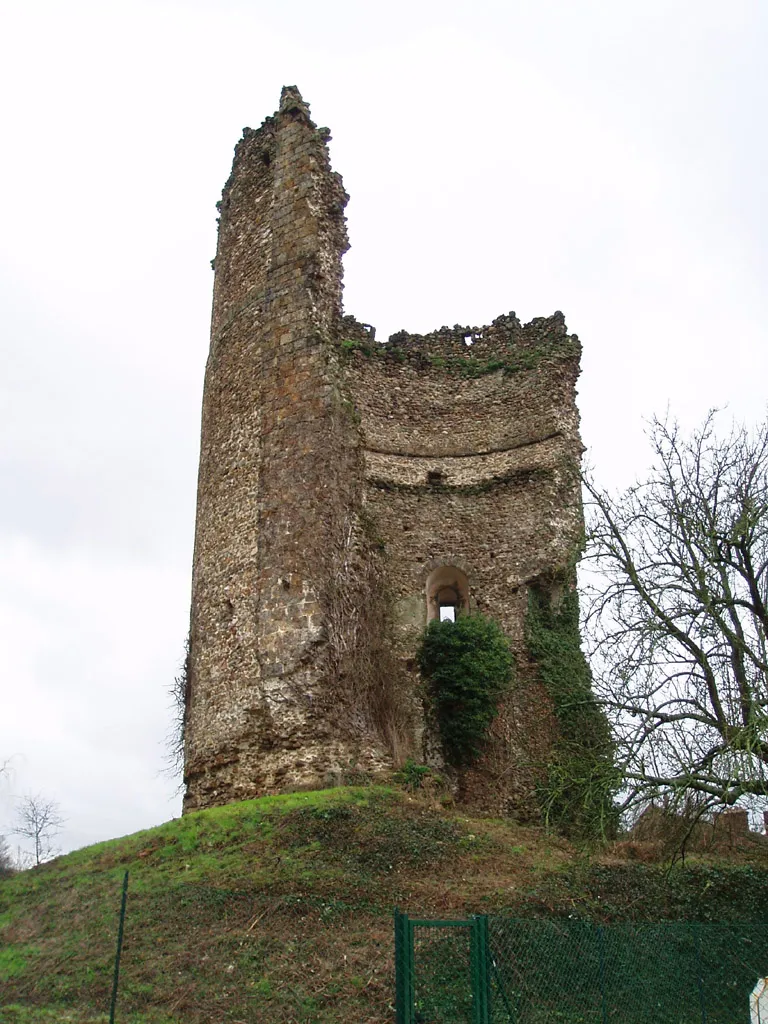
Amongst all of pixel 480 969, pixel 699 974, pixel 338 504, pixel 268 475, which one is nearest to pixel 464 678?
pixel 338 504

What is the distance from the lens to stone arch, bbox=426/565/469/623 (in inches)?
768

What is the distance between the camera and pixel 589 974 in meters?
8.78

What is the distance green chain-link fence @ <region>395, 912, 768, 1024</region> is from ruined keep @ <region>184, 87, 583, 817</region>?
5014mm

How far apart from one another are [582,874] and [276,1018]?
4.89 metres

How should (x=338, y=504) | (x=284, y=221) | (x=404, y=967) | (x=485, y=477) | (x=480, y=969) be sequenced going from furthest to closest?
1. (x=485, y=477)
2. (x=284, y=221)
3. (x=338, y=504)
4. (x=480, y=969)
5. (x=404, y=967)

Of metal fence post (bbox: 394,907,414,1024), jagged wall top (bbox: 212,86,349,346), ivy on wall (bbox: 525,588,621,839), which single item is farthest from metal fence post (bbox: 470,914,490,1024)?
jagged wall top (bbox: 212,86,349,346)

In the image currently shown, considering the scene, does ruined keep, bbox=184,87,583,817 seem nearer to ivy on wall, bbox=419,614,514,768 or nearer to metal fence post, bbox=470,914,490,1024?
ivy on wall, bbox=419,614,514,768

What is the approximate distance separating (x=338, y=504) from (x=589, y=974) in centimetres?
821

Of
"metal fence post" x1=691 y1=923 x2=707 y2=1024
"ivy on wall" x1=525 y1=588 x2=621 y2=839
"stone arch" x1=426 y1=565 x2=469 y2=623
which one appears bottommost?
"metal fence post" x1=691 y1=923 x2=707 y2=1024

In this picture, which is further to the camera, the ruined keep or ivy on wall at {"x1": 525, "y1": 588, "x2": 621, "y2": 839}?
the ruined keep

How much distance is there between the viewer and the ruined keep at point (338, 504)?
14469 mm

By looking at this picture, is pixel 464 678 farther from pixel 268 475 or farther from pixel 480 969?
pixel 480 969

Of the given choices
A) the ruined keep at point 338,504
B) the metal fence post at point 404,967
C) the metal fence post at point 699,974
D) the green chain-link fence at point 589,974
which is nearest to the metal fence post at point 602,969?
the green chain-link fence at point 589,974

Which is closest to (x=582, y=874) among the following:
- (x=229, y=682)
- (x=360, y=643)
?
(x=360, y=643)
